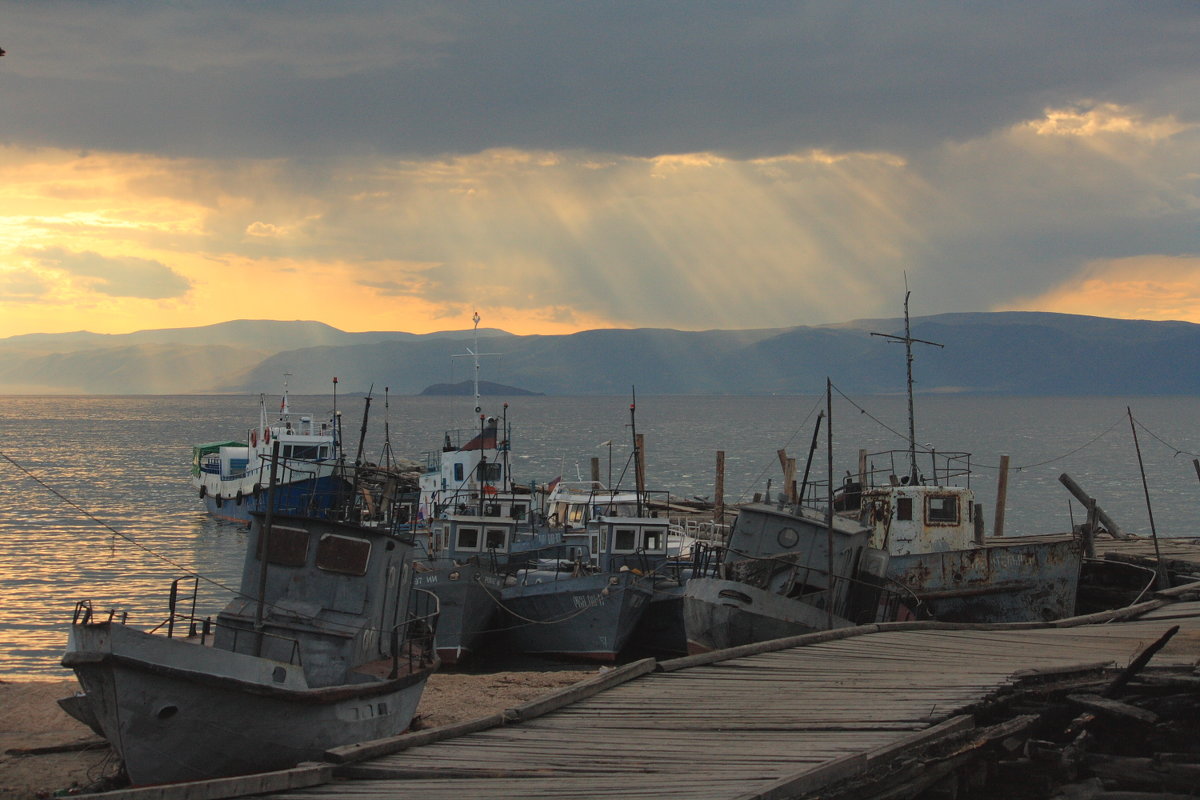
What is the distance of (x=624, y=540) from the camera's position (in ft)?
102

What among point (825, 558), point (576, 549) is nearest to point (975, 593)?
point (825, 558)

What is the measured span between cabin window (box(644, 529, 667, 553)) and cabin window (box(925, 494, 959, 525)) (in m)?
6.93

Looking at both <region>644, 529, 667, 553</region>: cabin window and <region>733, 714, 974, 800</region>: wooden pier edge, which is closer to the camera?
<region>733, 714, 974, 800</region>: wooden pier edge

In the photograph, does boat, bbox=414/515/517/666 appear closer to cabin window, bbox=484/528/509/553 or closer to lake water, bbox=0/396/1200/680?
cabin window, bbox=484/528/509/553

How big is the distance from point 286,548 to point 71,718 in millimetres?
6703

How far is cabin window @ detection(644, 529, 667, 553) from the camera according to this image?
31.5m

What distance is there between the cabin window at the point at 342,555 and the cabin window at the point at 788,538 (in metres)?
11.0

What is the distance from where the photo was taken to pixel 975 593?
91.4 feet

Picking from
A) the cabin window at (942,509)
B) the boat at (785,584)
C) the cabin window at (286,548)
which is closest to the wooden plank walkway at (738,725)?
the boat at (785,584)

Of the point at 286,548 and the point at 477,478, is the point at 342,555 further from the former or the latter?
the point at 477,478

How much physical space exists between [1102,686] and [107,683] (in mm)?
12192

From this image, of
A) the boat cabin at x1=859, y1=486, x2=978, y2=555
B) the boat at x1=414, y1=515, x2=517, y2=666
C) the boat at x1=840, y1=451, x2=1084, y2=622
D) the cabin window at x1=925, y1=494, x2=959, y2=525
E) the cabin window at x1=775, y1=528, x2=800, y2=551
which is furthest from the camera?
the cabin window at x1=925, y1=494, x2=959, y2=525

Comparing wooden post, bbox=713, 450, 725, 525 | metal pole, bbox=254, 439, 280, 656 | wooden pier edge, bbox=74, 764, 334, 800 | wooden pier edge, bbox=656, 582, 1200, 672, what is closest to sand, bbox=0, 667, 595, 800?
metal pole, bbox=254, 439, 280, 656

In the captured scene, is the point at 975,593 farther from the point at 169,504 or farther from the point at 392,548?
the point at 169,504
